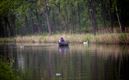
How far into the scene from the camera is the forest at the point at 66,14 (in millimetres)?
68500

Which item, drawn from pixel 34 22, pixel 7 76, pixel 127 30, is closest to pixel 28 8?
pixel 34 22

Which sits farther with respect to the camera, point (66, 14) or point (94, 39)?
point (66, 14)

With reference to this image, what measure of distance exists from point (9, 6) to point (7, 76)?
6998 centimetres

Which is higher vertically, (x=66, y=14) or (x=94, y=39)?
(x=66, y=14)

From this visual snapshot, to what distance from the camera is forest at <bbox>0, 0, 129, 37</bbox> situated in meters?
68.5

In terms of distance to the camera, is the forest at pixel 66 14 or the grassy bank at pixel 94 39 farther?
the forest at pixel 66 14

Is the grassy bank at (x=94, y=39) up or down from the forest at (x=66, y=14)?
down

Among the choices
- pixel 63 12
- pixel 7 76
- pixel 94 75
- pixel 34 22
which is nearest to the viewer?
pixel 7 76

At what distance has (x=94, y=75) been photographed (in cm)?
1961

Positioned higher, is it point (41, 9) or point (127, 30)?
point (41, 9)

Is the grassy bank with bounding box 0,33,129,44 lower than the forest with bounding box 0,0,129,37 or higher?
lower

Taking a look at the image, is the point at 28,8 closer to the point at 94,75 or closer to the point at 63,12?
the point at 63,12

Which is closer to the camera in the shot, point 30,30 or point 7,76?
point 7,76

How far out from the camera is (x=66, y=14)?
83812 millimetres
